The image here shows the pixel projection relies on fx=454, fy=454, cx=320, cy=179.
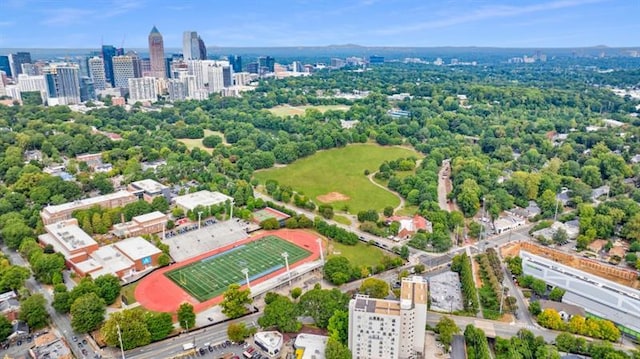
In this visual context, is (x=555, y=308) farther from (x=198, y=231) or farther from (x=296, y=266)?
(x=198, y=231)

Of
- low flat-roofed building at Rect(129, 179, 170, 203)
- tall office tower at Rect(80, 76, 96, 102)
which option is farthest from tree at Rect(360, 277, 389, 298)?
tall office tower at Rect(80, 76, 96, 102)

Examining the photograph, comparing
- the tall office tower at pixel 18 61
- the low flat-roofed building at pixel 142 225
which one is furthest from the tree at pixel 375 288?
the tall office tower at pixel 18 61

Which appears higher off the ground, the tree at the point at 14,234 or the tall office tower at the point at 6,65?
the tall office tower at the point at 6,65

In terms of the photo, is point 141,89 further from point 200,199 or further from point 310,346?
point 310,346

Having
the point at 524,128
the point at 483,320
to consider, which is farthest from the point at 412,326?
the point at 524,128

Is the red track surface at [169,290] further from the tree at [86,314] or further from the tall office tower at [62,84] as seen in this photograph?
the tall office tower at [62,84]
